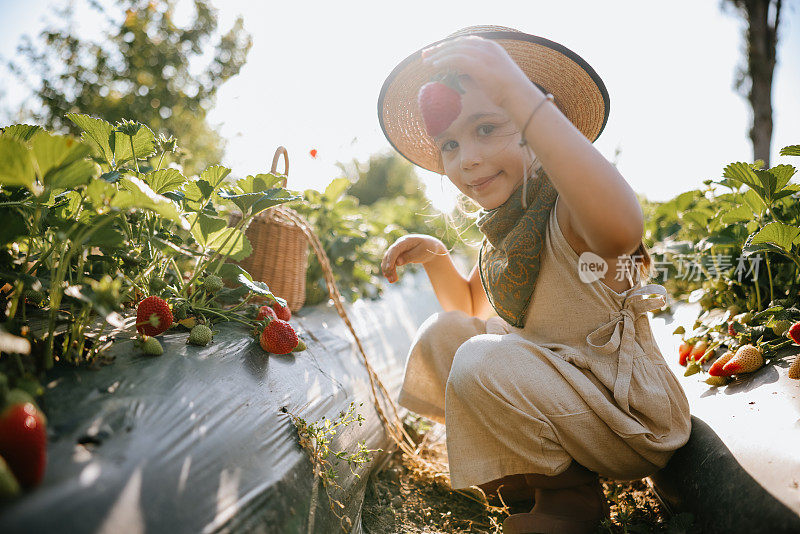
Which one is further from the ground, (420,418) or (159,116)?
(159,116)

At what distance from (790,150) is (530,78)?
71 cm

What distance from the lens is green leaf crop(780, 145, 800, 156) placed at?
3.92 feet

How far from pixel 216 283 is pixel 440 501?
908 millimetres

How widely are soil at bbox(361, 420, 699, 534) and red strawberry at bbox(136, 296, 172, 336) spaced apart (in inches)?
28.0

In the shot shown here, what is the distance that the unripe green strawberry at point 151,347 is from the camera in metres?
0.92

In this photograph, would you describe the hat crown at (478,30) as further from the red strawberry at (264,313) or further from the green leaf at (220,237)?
the red strawberry at (264,313)

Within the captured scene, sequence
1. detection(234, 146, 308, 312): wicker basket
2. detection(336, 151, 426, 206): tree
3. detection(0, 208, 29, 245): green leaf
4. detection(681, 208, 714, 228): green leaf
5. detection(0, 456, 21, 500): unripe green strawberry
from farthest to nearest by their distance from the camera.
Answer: detection(336, 151, 426, 206): tree < detection(681, 208, 714, 228): green leaf < detection(234, 146, 308, 312): wicker basket < detection(0, 208, 29, 245): green leaf < detection(0, 456, 21, 500): unripe green strawberry

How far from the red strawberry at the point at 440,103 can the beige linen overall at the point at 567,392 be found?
0.36 m

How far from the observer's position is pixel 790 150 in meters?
1.20

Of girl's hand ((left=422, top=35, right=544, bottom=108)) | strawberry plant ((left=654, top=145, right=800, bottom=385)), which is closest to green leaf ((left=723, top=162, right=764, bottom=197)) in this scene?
strawberry plant ((left=654, top=145, right=800, bottom=385))

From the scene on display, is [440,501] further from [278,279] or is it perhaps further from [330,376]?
[278,279]

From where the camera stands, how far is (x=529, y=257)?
3.79 feet

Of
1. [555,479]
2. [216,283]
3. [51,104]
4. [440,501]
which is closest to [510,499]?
[440,501]

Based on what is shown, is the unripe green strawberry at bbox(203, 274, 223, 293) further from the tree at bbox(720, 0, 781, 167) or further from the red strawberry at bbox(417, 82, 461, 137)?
the tree at bbox(720, 0, 781, 167)
